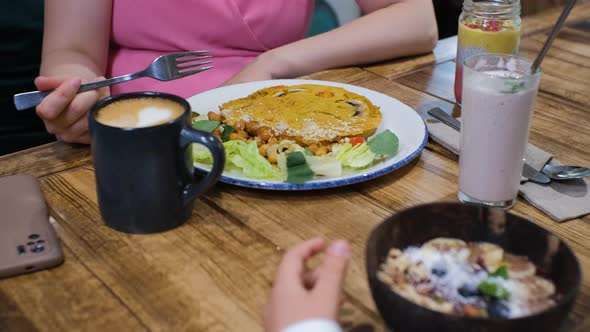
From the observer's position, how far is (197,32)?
1.63 meters

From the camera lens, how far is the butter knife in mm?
1061

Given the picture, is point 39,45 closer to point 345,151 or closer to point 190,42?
point 190,42

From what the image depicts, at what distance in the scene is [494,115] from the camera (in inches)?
37.3

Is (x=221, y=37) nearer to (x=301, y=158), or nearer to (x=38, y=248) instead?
(x=301, y=158)

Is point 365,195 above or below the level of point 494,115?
below

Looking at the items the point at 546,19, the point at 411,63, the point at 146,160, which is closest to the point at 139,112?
the point at 146,160

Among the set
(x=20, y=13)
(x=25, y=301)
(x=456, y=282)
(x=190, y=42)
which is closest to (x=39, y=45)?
(x=20, y=13)

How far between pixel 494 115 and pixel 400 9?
75 cm

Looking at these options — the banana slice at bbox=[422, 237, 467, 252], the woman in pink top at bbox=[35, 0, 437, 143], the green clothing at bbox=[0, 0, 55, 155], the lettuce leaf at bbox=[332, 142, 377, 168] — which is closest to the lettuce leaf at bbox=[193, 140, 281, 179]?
the lettuce leaf at bbox=[332, 142, 377, 168]

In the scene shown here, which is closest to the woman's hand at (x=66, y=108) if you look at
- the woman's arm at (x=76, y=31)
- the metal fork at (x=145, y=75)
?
the metal fork at (x=145, y=75)

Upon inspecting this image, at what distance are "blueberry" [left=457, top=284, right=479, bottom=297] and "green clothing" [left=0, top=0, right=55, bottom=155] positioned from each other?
59.5 inches

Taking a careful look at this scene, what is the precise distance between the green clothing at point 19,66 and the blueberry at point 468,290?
1512 mm

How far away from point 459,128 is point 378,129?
149mm

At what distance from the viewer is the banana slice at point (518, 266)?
2.50ft
